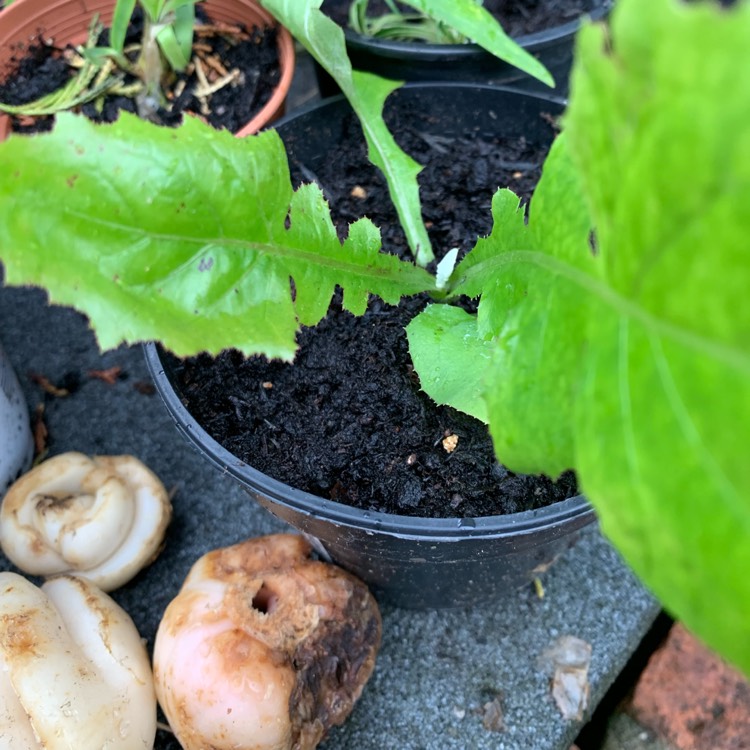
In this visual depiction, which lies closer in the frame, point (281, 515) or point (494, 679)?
point (281, 515)

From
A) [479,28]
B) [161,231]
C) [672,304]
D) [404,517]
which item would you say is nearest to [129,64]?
[479,28]

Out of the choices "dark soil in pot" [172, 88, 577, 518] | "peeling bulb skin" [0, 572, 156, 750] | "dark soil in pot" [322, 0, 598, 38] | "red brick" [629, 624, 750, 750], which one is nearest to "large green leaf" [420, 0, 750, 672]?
"dark soil in pot" [172, 88, 577, 518]

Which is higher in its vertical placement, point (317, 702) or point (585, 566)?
point (317, 702)

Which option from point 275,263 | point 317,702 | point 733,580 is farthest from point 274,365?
point 733,580

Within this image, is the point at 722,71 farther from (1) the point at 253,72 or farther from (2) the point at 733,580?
(1) the point at 253,72

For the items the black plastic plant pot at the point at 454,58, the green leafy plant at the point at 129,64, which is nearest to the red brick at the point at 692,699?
the black plastic plant pot at the point at 454,58

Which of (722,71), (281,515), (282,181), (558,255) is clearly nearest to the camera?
(722,71)

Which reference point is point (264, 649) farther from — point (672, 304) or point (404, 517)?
point (672, 304)
